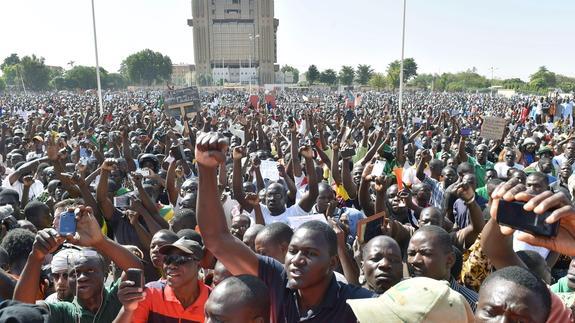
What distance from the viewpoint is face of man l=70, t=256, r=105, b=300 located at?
2.68m

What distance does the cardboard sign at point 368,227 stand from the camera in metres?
3.42

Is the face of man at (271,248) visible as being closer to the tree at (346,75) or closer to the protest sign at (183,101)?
the protest sign at (183,101)

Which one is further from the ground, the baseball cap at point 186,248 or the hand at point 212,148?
the hand at point 212,148

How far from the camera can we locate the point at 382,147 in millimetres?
7621

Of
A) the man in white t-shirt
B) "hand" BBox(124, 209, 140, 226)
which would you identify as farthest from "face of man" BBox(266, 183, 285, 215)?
"hand" BBox(124, 209, 140, 226)

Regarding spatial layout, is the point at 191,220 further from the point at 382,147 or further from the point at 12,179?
the point at 382,147

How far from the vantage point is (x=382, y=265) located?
9.30 ft

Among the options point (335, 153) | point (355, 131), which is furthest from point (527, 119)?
point (335, 153)

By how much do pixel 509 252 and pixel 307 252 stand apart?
935mm

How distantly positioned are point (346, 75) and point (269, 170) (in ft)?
264

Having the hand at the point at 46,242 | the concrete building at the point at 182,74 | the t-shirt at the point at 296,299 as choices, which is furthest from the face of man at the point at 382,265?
the concrete building at the point at 182,74

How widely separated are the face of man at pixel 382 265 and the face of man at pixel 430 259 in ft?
0.37

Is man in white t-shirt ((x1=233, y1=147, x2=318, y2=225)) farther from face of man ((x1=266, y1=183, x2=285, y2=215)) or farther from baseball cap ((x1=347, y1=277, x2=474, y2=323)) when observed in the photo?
baseball cap ((x1=347, y1=277, x2=474, y2=323))

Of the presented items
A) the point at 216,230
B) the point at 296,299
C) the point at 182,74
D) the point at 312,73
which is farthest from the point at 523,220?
the point at 182,74
